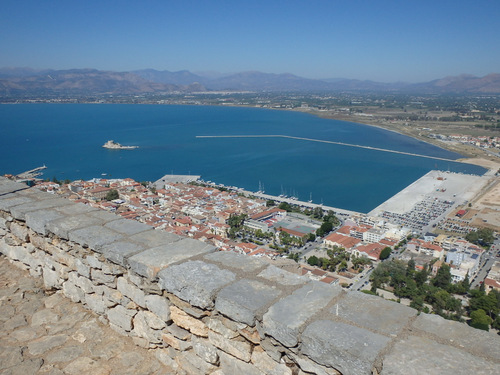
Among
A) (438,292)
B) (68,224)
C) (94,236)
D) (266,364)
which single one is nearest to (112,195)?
(438,292)

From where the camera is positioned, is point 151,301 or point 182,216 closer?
point 151,301

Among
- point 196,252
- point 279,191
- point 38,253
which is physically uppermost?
point 196,252

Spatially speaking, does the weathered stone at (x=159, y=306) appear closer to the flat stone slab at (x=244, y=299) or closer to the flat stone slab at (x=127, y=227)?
the flat stone slab at (x=244, y=299)

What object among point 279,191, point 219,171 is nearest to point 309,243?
point 279,191

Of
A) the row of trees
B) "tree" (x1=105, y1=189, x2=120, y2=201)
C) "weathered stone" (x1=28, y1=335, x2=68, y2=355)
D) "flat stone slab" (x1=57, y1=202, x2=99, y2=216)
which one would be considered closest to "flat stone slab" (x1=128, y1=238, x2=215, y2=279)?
"weathered stone" (x1=28, y1=335, x2=68, y2=355)

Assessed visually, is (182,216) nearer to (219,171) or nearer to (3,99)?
(219,171)

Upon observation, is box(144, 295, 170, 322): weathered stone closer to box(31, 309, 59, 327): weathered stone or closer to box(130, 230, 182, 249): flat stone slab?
box(130, 230, 182, 249): flat stone slab

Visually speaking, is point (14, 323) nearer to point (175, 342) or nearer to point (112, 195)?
point (175, 342)
